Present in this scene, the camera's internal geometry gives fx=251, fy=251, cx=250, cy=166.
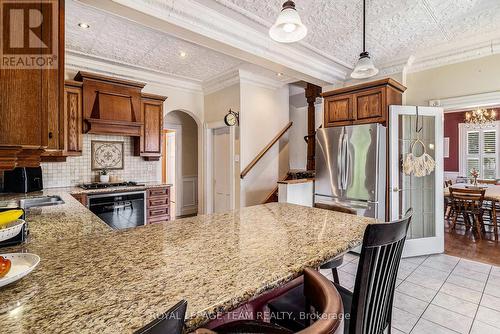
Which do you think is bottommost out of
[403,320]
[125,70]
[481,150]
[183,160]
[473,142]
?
A: [403,320]

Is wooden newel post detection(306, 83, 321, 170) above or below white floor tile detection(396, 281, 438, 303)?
above

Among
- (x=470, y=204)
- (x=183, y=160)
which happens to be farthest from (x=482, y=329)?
(x=183, y=160)

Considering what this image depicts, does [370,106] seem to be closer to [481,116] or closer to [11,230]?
[11,230]

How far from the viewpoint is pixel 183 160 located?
21.1 ft

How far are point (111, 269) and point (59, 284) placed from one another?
5.7 inches

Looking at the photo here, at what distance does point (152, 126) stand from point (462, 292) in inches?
186

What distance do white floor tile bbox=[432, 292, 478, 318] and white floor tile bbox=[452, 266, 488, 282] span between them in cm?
66

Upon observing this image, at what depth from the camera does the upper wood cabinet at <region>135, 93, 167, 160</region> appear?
14.2ft

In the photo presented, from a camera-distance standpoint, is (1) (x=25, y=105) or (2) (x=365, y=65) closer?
(1) (x=25, y=105)

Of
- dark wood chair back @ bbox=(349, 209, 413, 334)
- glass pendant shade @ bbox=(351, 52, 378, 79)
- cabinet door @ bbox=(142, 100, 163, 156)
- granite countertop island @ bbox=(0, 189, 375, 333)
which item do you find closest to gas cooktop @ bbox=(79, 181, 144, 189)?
cabinet door @ bbox=(142, 100, 163, 156)

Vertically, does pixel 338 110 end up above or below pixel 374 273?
above

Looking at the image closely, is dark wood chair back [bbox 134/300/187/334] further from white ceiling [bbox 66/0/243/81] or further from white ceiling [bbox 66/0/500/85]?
white ceiling [bbox 66/0/243/81]

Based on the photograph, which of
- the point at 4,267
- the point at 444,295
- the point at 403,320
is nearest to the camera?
the point at 4,267

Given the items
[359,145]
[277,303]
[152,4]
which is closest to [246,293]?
[277,303]
